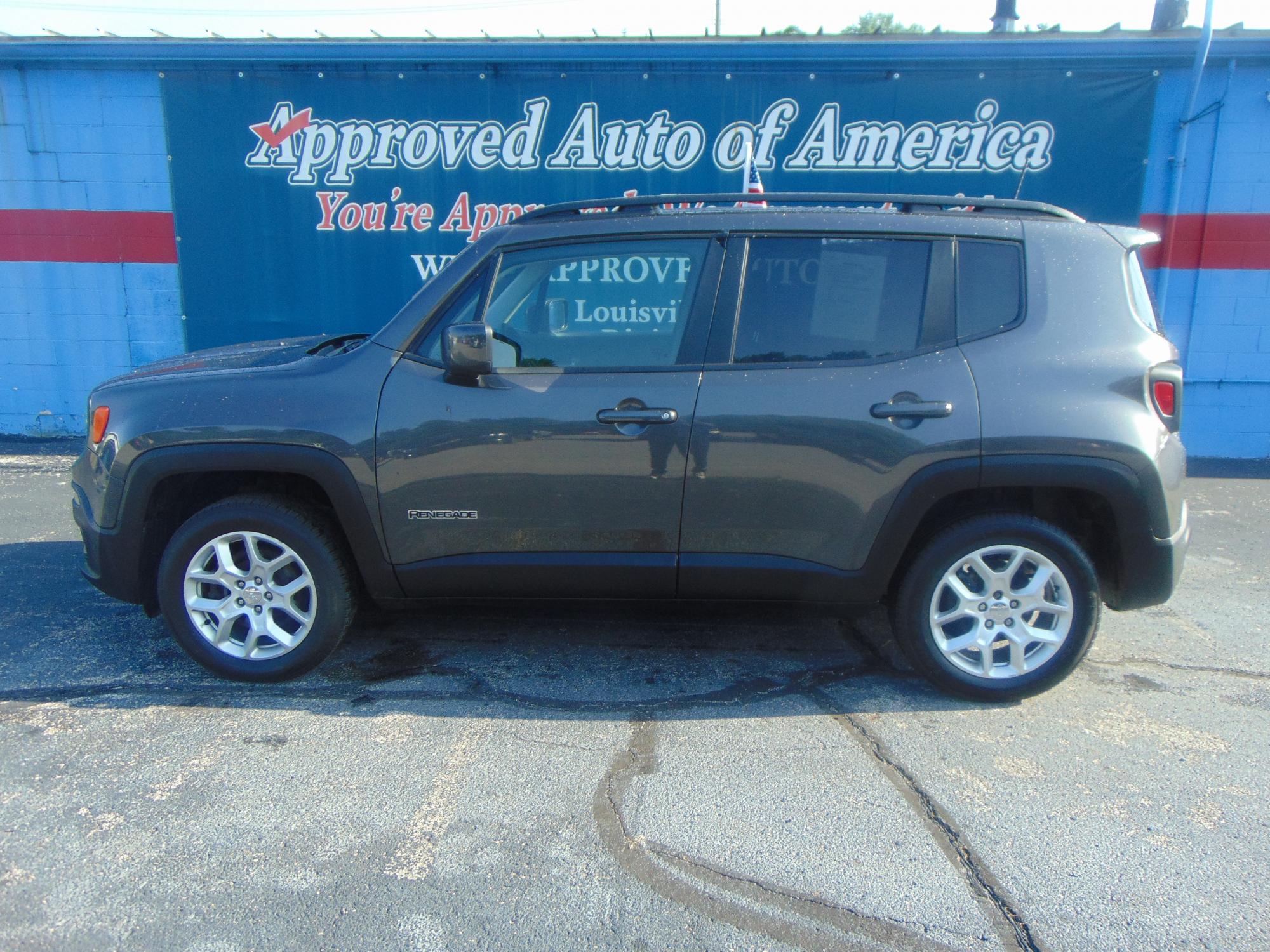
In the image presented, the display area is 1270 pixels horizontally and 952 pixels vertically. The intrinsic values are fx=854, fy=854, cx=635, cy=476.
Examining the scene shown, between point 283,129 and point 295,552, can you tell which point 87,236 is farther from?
point 295,552

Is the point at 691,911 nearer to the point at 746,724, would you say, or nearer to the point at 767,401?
the point at 746,724

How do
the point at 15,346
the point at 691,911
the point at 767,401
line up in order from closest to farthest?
the point at 691,911 → the point at 767,401 → the point at 15,346

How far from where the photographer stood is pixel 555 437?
325cm

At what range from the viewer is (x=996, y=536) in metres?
3.29

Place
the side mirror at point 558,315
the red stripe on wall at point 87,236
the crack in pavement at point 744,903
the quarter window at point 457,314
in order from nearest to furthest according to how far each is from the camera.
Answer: the crack in pavement at point 744,903, the quarter window at point 457,314, the side mirror at point 558,315, the red stripe on wall at point 87,236

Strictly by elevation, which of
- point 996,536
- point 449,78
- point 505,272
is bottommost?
point 996,536

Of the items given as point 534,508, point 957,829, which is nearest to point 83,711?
point 534,508

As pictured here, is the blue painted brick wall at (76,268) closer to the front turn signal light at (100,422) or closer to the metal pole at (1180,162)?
the front turn signal light at (100,422)

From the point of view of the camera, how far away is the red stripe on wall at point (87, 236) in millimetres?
8281

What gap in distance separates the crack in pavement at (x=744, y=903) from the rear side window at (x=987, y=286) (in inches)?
82.7

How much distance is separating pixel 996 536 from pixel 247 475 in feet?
9.94

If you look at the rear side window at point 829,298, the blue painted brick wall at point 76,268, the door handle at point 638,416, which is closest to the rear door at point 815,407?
the rear side window at point 829,298

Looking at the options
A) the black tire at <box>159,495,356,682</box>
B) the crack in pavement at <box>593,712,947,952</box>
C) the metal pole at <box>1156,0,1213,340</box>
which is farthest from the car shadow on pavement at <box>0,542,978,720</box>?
the metal pole at <box>1156,0,1213,340</box>

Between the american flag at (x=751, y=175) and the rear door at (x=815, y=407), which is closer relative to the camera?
the rear door at (x=815, y=407)
